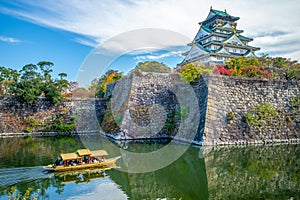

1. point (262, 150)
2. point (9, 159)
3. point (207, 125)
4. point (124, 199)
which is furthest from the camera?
point (207, 125)

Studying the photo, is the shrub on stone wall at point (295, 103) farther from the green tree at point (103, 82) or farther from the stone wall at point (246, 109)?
the green tree at point (103, 82)

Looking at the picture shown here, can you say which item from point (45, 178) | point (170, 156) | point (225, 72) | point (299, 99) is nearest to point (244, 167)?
point (170, 156)

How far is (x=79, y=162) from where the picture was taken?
962 centimetres

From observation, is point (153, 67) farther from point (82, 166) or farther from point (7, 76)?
point (82, 166)

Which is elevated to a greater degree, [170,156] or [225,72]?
[225,72]

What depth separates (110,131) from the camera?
17.8 metres

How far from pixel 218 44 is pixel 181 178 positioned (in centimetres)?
2460

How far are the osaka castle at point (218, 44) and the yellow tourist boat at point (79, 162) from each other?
20562mm

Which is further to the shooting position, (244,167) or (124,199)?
(244,167)

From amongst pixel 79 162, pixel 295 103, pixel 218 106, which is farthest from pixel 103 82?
pixel 79 162

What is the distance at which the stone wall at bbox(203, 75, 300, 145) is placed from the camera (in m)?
13.6

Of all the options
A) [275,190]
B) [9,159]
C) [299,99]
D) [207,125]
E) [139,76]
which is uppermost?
[139,76]

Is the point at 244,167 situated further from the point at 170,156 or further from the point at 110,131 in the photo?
the point at 110,131

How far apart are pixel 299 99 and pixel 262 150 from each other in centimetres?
566
